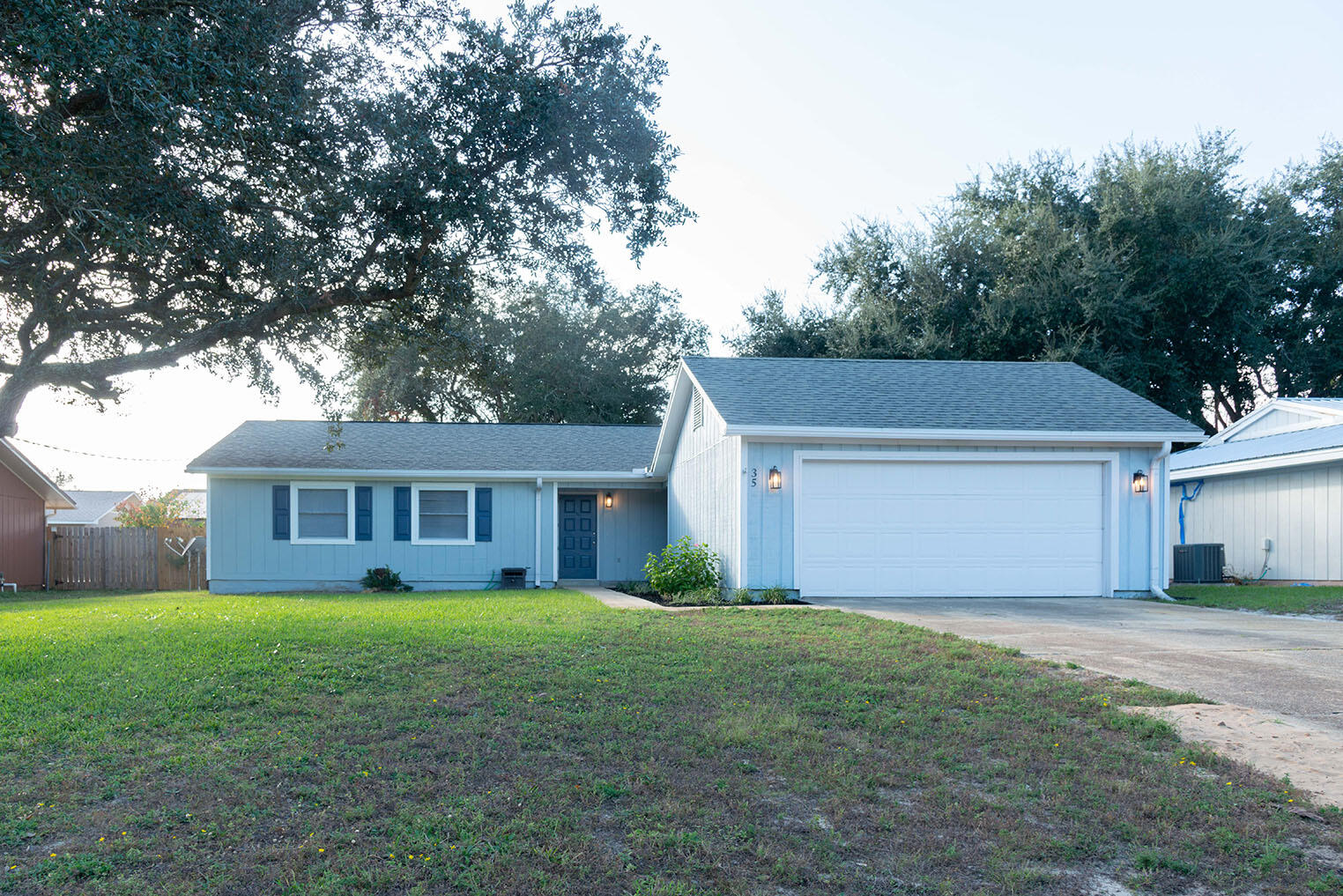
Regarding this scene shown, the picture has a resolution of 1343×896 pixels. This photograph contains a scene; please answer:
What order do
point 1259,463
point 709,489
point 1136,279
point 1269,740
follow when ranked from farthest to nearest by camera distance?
point 1136,279 → point 1259,463 → point 709,489 → point 1269,740

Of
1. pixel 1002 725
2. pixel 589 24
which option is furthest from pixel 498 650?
pixel 589 24

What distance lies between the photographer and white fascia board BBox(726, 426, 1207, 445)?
12.0 metres

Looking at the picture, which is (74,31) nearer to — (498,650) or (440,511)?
(498,650)

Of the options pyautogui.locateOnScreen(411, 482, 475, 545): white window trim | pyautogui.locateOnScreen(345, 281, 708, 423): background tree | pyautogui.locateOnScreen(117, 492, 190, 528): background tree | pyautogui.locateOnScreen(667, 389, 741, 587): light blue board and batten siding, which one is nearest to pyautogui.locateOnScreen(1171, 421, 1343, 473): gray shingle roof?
pyautogui.locateOnScreen(667, 389, 741, 587): light blue board and batten siding

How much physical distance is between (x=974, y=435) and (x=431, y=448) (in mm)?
10044

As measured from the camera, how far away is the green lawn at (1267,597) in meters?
11.2

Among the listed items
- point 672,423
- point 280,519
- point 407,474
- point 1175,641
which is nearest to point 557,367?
point 407,474

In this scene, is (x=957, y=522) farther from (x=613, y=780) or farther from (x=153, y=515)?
(x=153, y=515)

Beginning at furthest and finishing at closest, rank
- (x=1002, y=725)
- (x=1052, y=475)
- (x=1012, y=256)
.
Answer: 1. (x=1012, y=256)
2. (x=1052, y=475)
3. (x=1002, y=725)

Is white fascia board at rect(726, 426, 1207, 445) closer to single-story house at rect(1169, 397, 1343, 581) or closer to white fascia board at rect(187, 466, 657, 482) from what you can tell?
single-story house at rect(1169, 397, 1343, 581)

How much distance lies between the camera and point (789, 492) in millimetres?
12133

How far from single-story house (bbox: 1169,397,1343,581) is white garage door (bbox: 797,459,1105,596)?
468 centimetres

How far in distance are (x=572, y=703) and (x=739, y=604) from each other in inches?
243

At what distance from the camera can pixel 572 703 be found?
221 inches
